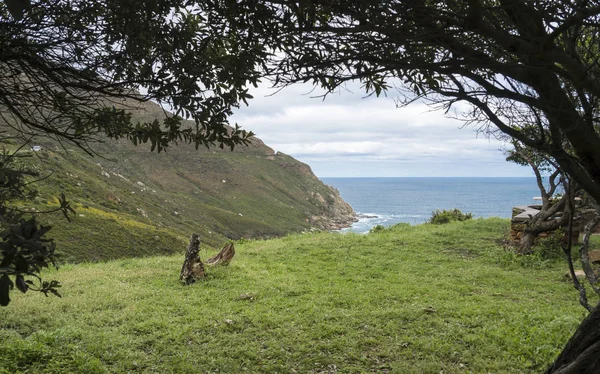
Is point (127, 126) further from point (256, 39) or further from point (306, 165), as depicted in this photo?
point (306, 165)

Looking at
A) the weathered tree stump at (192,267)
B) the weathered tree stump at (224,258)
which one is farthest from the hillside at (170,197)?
the weathered tree stump at (224,258)

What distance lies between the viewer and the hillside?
20541mm

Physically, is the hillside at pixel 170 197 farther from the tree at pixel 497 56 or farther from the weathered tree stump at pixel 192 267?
the weathered tree stump at pixel 192 267

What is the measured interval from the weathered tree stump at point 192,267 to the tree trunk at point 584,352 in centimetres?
821

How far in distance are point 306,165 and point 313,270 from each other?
288 ft

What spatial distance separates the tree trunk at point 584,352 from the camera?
3.36m

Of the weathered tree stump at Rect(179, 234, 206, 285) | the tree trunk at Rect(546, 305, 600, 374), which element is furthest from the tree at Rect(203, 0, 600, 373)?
the weathered tree stump at Rect(179, 234, 206, 285)

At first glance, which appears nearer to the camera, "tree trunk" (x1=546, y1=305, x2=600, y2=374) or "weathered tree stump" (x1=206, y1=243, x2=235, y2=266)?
"tree trunk" (x1=546, y1=305, x2=600, y2=374)

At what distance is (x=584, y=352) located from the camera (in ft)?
11.2

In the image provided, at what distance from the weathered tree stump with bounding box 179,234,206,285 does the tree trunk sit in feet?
26.9

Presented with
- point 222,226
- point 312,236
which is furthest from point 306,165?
point 312,236

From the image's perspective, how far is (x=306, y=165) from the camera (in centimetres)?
9938

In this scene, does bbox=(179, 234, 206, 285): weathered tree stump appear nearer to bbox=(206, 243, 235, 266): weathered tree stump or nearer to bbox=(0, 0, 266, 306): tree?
bbox=(206, 243, 235, 266): weathered tree stump

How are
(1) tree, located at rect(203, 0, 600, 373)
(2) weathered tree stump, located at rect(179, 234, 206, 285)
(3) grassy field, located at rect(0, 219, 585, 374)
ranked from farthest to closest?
(2) weathered tree stump, located at rect(179, 234, 206, 285), (3) grassy field, located at rect(0, 219, 585, 374), (1) tree, located at rect(203, 0, 600, 373)
